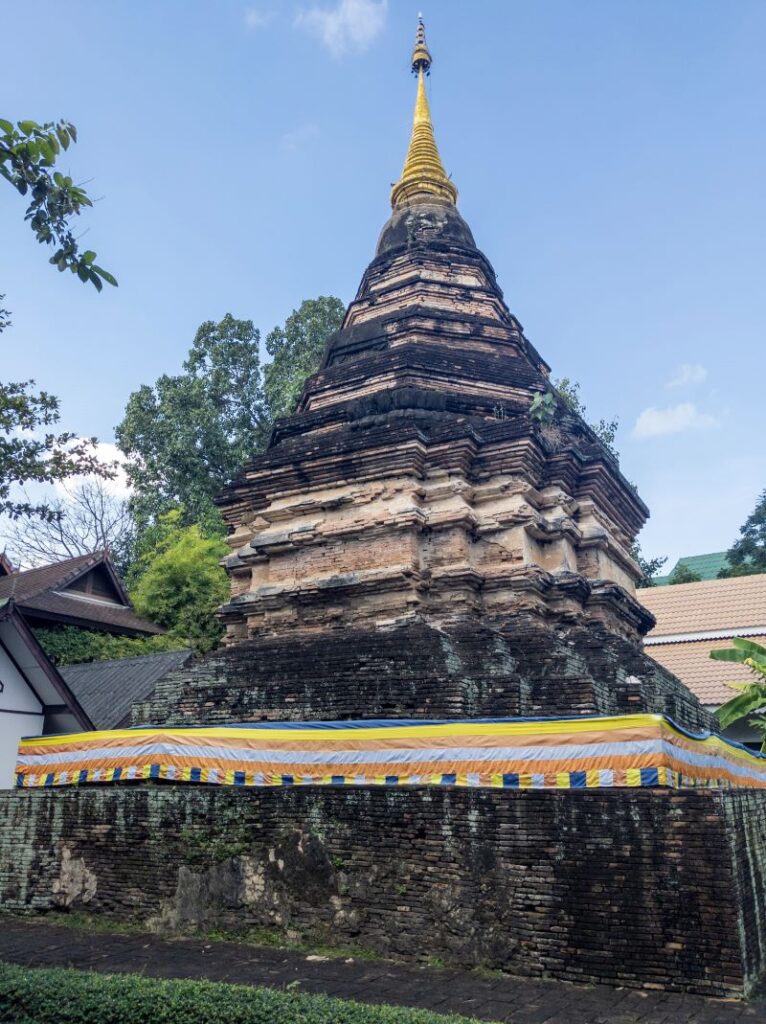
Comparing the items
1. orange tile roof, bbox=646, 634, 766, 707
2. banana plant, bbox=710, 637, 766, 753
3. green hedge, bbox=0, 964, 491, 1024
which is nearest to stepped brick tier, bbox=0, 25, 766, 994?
banana plant, bbox=710, 637, 766, 753

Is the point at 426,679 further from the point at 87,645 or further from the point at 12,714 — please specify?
the point at 87,645

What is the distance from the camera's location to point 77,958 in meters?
6.53

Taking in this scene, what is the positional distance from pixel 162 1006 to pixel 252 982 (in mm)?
1523

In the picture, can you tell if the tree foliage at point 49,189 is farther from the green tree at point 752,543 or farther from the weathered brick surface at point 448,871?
the green tree at point 752,543

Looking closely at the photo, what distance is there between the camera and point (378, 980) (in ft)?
19.2

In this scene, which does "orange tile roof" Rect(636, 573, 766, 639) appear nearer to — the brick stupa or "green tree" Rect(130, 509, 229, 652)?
the brick stupa

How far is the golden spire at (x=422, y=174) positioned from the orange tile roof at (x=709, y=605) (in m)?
10.8

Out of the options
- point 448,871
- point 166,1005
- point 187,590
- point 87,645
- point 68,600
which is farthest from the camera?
point 187,590

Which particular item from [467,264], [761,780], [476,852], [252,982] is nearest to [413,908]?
[476,852]

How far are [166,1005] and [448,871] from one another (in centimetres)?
260

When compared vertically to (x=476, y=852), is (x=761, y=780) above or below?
above

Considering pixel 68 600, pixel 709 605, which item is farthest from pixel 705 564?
pixel 68 600

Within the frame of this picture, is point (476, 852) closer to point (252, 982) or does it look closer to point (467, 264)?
point (252, 982)

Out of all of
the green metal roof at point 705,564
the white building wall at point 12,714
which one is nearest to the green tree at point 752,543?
the green metal roof at point 705,564
